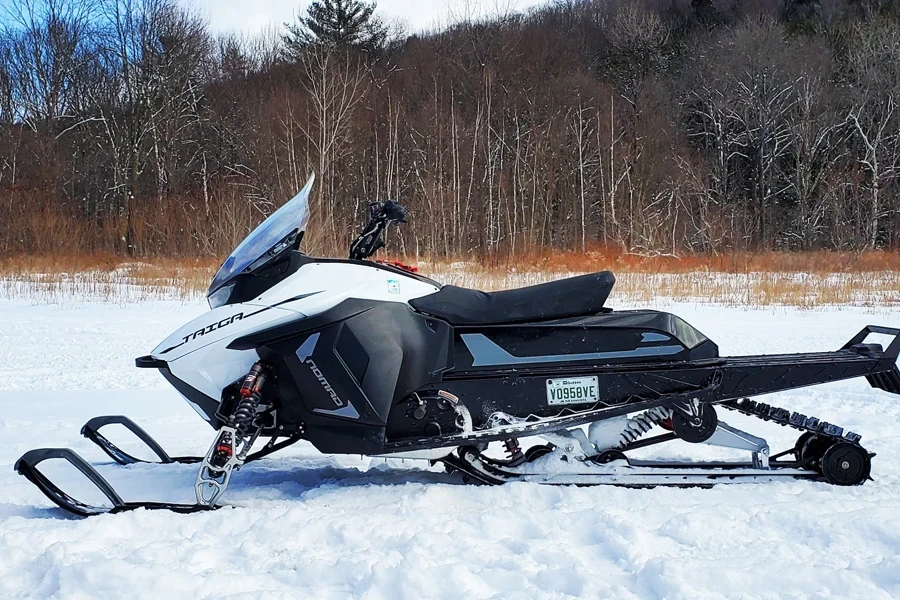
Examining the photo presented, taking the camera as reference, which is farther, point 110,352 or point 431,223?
point 431,223

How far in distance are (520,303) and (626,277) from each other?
Answer: 10982 millimetres

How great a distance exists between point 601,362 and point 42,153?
85.0 ft

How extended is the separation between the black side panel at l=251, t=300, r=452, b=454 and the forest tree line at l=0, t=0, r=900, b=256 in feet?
57.9

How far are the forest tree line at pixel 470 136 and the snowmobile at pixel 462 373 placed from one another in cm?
1753

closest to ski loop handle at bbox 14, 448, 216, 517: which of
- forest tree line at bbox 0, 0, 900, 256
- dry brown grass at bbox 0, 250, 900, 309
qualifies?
dry brown grass at bbox 0, 250, 900, 309

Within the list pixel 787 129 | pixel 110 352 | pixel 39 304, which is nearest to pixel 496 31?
pixel 787 129

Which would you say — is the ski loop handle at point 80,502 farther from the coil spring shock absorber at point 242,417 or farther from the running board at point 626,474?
the running board at point 626,474

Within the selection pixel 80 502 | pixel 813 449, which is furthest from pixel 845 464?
pixel 80 502

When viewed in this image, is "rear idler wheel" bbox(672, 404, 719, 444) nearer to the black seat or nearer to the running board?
the running board

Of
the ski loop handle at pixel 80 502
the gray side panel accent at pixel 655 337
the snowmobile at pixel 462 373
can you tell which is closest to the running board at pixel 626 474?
the snowmobile at pixel 462 373

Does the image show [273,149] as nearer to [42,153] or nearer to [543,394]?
[42,153]

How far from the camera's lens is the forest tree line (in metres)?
24.0

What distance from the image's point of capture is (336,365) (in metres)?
2.75

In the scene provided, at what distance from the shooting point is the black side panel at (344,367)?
9.02 feet
